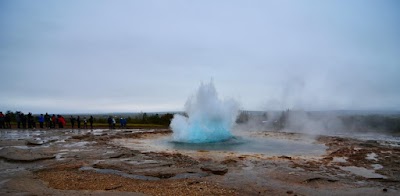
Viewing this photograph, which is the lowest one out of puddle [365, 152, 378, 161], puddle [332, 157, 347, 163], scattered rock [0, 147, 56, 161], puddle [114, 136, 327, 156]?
puddle [365, 152, 378, 161]

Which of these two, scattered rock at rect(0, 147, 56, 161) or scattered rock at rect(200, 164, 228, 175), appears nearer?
scattered rock at rect(200, 164, 228, 175)

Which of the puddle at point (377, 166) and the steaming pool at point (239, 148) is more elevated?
the steaming pool at point (239, 148)

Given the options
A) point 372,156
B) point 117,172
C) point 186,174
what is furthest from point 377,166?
point 117,172

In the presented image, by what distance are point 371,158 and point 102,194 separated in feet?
44.3

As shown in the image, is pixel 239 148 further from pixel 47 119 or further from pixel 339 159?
pixel 47 119

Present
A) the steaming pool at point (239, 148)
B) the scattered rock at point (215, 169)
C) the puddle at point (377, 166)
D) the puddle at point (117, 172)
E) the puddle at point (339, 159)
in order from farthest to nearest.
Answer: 1. the steaming pool at point (239, 148)
2. the puddle at point (339, 159)
3. the puddle at point (377, 166)
4. the scattered rock at point (215, 169)
5. the puddle at point (117, 172)

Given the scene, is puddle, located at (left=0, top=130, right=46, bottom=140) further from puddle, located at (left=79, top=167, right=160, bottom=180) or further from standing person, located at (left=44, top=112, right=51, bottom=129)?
puddle, located at (left=79, top=167, right=160, bottom=180)

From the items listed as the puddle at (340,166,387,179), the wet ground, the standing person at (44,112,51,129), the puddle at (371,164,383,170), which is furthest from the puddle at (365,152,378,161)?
the standing person at (44,112,51,129)

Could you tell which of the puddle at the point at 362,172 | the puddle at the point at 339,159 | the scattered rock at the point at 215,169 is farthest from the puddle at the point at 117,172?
the puddle at the point at 339,159

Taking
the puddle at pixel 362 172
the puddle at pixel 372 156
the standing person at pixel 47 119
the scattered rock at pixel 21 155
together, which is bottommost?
the puddle at pixel 362 172

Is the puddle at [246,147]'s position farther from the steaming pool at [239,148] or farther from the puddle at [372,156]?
the puddle at [372,156]

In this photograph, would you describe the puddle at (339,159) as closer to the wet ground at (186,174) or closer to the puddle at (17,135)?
the wet ground at (186,174)

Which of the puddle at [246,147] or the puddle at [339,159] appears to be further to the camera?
the puddle at [246,147]

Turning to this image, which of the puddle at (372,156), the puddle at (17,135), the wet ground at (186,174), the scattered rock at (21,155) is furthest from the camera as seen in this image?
the puddle at (17,135)
